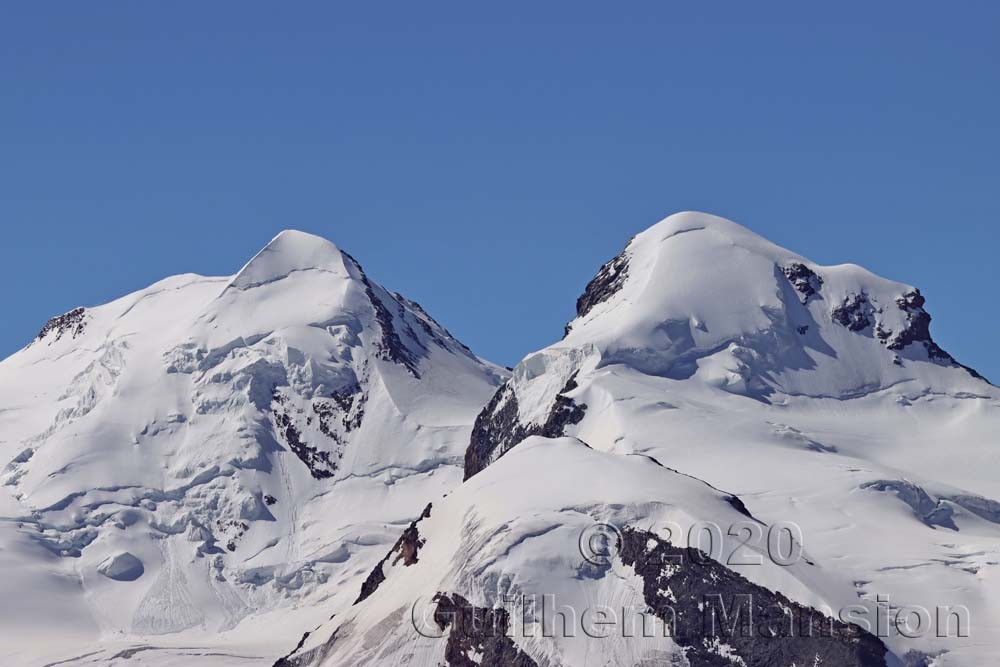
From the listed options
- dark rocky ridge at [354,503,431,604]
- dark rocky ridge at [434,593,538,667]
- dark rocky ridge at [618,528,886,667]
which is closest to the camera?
dark rocky ridge at [618,528,886,667]

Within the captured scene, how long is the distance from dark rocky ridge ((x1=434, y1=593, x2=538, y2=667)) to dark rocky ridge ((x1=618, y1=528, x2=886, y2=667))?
10199mm

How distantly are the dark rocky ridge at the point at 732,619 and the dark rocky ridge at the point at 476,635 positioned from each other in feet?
33.5

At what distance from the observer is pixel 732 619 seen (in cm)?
16138

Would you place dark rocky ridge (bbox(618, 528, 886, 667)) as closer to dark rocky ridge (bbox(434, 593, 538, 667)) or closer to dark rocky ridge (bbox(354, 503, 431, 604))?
dark rocky ridge (bbox(434, 593, 538, 667))

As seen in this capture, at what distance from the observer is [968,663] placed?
16800 cm

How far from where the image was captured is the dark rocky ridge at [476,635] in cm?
Answer: 16150

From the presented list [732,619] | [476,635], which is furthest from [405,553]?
[732,619]

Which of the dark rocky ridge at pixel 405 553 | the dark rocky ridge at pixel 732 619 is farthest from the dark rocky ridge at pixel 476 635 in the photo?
the dark rocky ridge at pixel 405 553

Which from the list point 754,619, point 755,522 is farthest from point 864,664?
point 755,522

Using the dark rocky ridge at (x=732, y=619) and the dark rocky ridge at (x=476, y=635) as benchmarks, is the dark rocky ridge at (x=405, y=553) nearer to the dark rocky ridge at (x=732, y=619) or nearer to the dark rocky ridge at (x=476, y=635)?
A: the dark rocky ridge at (x=476, y=635)

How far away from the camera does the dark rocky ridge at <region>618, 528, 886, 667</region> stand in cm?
15888

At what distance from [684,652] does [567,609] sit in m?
9.21

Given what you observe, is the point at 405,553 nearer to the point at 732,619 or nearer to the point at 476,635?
the point at 476,635

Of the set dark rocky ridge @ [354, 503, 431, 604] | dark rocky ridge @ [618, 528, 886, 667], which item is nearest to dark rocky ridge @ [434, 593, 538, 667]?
dark rocky ridge @ [618, 528, 886, 667]
